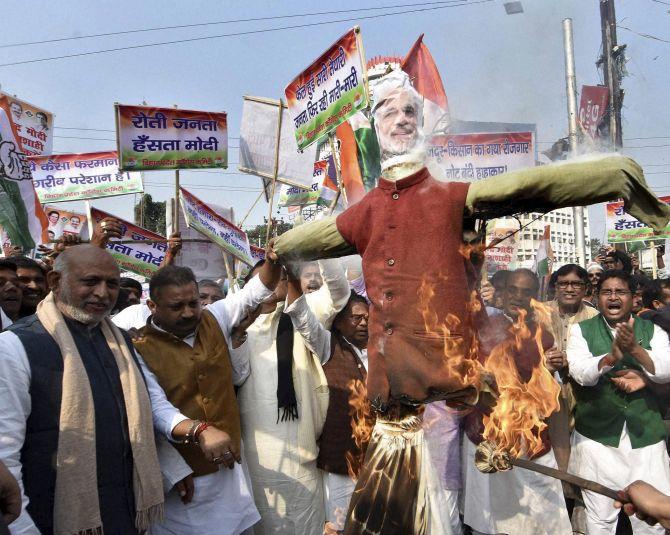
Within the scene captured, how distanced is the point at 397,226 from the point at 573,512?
4.36 m

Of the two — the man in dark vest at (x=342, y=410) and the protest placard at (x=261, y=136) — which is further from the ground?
the protest placard at (x=261, y=136)

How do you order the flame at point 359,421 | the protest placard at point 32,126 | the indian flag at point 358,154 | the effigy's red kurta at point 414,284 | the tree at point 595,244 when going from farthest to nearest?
the tree at point 595,244 < the protest placard at point 32,126 < the indian flag at point 358,154 < the flame at point 359,421 < the effigy's red kurta at point 414,284

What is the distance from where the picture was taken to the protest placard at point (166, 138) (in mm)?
6645

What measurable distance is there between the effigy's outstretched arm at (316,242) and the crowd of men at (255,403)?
0.29m

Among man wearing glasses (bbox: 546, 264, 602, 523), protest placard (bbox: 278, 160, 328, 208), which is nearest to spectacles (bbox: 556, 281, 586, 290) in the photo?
man wearing glasses (bbox: 546, 264, 602, 523)

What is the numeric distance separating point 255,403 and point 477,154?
11.0ft

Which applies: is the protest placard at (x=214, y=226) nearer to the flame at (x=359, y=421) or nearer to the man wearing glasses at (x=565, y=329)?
the flame at (x=359, y=421)

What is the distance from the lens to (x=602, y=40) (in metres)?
4.11

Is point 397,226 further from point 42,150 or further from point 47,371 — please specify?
point 42,150

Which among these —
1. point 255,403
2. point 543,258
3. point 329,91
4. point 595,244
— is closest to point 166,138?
point 329,91

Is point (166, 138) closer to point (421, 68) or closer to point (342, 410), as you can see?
point (421, 68)

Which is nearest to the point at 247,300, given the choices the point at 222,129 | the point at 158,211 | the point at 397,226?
the point at 397,226

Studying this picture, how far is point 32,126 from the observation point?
938 cm

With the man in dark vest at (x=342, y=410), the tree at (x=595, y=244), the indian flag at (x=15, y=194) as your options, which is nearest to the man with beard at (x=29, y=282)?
the indian flag at (x=15, y=194)
